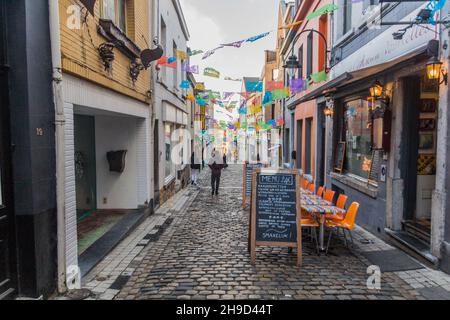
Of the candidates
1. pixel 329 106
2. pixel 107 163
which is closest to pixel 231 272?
pixel 107 163

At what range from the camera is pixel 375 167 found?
808 cm

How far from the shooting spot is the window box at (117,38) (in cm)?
622

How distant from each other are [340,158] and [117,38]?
6.93 m

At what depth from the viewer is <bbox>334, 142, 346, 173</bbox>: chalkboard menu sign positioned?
1040 cm

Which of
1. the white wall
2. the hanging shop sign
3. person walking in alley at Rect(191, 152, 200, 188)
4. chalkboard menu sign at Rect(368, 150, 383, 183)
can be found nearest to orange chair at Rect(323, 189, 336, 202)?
chalkboard menu sign at Rect(368, 150, 383, 183)

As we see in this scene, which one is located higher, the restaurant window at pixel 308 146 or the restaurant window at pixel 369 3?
the restaurant window at pixel 369 3

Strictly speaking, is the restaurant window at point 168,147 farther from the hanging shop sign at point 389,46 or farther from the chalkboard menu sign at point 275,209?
the chalkboard menu sign at point 275,209

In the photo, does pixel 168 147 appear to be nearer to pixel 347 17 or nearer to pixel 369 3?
pixel 347 17

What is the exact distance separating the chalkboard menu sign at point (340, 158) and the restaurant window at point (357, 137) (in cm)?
11

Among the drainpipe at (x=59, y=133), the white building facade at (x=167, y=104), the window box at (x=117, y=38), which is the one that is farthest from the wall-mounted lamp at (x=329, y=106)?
the drainpipe at (x=59, y=133)

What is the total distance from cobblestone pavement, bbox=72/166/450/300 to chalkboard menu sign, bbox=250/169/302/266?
392 mm

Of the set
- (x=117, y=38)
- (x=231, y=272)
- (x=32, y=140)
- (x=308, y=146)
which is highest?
(x=117, y=38)

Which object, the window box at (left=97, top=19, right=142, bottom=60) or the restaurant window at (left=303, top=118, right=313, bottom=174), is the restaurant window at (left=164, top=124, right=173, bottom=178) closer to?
the window box at (left=97, top=19, right=142, bottom=60)

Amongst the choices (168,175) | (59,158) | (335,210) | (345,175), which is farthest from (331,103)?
(59,158)
